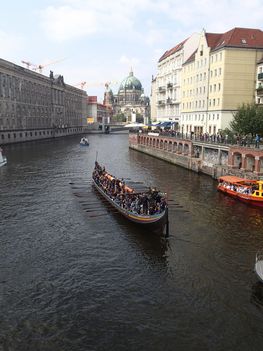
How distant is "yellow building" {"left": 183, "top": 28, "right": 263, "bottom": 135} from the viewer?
7138 centimetres

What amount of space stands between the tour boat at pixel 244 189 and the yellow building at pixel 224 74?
31085mm

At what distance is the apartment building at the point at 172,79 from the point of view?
95.2 meters

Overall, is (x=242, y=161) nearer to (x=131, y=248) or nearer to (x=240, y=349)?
(x=131, y=248)

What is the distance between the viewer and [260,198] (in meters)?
39.3

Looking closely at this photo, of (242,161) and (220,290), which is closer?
(220,290)

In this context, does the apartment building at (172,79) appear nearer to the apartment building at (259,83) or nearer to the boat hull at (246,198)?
the apartment building at (259,83)

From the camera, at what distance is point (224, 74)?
71.7 m

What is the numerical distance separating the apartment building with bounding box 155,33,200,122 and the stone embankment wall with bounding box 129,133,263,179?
16.5 metres

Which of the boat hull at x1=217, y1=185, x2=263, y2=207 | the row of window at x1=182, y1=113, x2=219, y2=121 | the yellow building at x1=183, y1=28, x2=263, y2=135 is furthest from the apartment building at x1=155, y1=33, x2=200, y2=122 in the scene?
the boat hull at x1=217, y1=185, x2=263, y2=207

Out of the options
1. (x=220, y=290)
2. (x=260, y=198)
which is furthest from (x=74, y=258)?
(x=260, y=198)

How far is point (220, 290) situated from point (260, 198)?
20175 mm

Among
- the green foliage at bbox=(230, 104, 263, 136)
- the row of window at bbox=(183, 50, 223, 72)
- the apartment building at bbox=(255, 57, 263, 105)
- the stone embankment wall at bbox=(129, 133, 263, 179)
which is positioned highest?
the row of window at bbox=(183, 50, 223, 72)

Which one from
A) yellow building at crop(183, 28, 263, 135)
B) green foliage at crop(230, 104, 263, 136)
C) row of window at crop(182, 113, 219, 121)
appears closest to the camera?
green foliage at crop(230, 104, 263, 136)

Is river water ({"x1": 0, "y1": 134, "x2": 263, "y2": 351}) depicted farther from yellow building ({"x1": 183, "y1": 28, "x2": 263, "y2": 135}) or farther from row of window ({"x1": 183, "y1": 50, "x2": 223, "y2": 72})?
row of window ({"x1": 183, "y1": 50, "x2": 223, "y2": 72})
